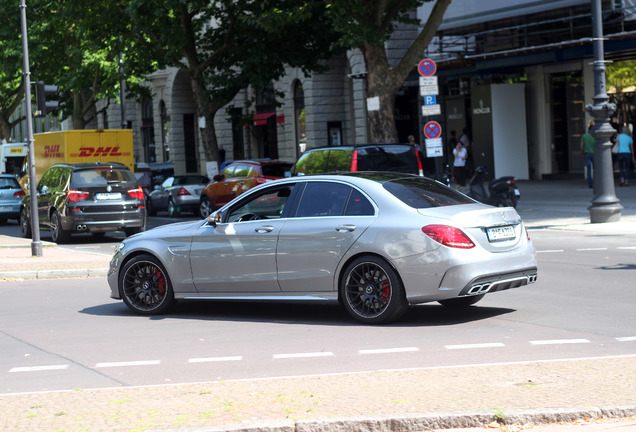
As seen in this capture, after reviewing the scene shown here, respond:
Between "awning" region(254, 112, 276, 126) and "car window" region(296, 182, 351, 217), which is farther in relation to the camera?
"awning" region(254, 112, 276, 126)

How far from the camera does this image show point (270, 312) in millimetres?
10742

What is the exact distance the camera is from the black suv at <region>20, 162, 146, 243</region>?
2156 cm

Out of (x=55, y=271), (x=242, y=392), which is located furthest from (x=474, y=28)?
(x=242, y=392)

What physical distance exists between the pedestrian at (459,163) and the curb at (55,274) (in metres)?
18.4

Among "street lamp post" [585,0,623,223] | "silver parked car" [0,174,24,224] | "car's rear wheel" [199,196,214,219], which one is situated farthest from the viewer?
"silver parked car" [0,174,24,224]

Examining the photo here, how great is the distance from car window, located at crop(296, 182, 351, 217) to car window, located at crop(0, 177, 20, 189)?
76.1 ft

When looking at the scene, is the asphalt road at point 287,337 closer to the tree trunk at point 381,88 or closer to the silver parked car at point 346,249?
the silver parked car at point 346,249

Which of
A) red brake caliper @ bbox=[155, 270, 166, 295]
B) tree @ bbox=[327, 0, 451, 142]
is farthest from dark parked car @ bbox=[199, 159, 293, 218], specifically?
red brake caliper @ bbox=[155, 270, 166, 295]

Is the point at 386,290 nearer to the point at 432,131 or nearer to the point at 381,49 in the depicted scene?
the point at 432,131

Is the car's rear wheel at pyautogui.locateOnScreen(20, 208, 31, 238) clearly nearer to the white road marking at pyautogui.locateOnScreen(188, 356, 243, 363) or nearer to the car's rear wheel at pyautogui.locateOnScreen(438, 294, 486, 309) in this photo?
the car's rear wheel at pyautogui.locateOnScreen(438, 294, 486, 309)

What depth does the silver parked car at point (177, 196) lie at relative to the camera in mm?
31031

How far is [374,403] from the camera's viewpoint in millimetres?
5875

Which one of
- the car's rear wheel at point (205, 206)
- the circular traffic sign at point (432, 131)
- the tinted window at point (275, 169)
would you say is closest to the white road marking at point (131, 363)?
the circular traffic sign at point (432, 131)

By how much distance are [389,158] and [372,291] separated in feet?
39.1
